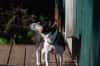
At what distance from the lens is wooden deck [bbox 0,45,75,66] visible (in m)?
6.47

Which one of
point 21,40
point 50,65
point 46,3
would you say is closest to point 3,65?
point 50,65

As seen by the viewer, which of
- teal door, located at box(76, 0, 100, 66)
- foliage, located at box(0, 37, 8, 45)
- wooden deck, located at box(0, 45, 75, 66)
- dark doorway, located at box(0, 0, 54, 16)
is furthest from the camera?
dark doorway, located at box(0, 0, 54, 16)

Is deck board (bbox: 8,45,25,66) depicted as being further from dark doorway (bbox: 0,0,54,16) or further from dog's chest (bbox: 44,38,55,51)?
dark doorway (bbox: 0,0,54,16)

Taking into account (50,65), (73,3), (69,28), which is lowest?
(50,65)

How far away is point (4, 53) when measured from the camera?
23.7 ft

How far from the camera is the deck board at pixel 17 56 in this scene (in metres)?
6.53

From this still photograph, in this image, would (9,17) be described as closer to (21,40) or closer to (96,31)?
(21,40)

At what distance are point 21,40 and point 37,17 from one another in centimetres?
118

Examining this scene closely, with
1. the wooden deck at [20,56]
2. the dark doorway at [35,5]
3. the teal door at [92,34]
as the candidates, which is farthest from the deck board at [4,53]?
the teal door at [92,34]

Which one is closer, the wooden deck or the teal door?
the teal door

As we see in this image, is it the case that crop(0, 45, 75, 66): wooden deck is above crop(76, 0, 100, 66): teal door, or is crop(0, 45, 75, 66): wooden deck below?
below

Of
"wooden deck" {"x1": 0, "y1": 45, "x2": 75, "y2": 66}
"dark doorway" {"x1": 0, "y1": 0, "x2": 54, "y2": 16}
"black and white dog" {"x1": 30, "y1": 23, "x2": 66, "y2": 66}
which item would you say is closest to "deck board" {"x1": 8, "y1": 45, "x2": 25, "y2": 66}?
"wooden deck" {"x1": 0, "y1": 45, "x2": 75, "y2": 66}

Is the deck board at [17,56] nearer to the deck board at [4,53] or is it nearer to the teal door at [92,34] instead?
the deck board at [4,53]

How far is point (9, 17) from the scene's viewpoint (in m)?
8.98
